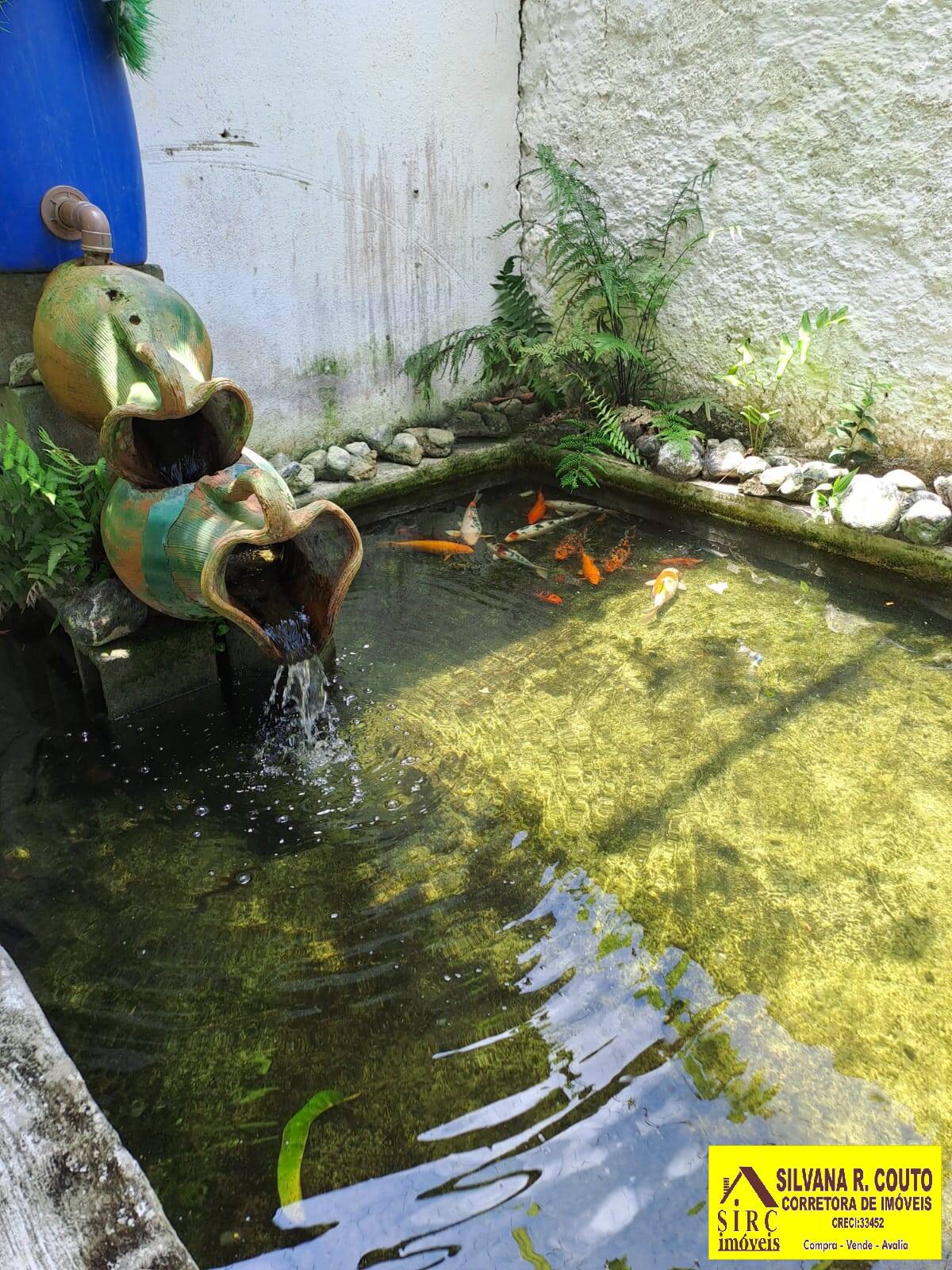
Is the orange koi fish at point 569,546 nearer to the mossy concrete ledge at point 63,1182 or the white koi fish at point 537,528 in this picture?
the white koi fish at point 537,528

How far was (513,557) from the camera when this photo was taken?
4117 mm

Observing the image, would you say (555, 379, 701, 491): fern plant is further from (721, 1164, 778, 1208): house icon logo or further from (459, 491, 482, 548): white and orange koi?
(721, 1164, 778, 1208): house icon logo

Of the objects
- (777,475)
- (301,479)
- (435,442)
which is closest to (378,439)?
(435,442)

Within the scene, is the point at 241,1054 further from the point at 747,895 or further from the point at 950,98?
the point at 950,98

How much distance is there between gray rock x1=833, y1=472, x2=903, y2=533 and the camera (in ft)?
12.5

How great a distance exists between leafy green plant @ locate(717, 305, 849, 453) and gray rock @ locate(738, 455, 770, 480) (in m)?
0.19

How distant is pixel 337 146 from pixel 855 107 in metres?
2.53

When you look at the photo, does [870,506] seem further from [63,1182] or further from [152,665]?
[63,1182]

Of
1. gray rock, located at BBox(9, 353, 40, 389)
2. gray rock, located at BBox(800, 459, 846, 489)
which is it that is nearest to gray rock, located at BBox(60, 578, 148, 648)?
gray rock, located at BBox(9, 353, 40, 389)

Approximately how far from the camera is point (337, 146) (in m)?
4.45

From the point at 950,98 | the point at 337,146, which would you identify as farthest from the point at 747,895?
the point at 337,146

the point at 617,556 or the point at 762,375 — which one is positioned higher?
the point at 762,375

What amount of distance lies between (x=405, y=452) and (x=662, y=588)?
189cm

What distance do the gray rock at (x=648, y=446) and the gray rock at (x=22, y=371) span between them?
303 centimetres
